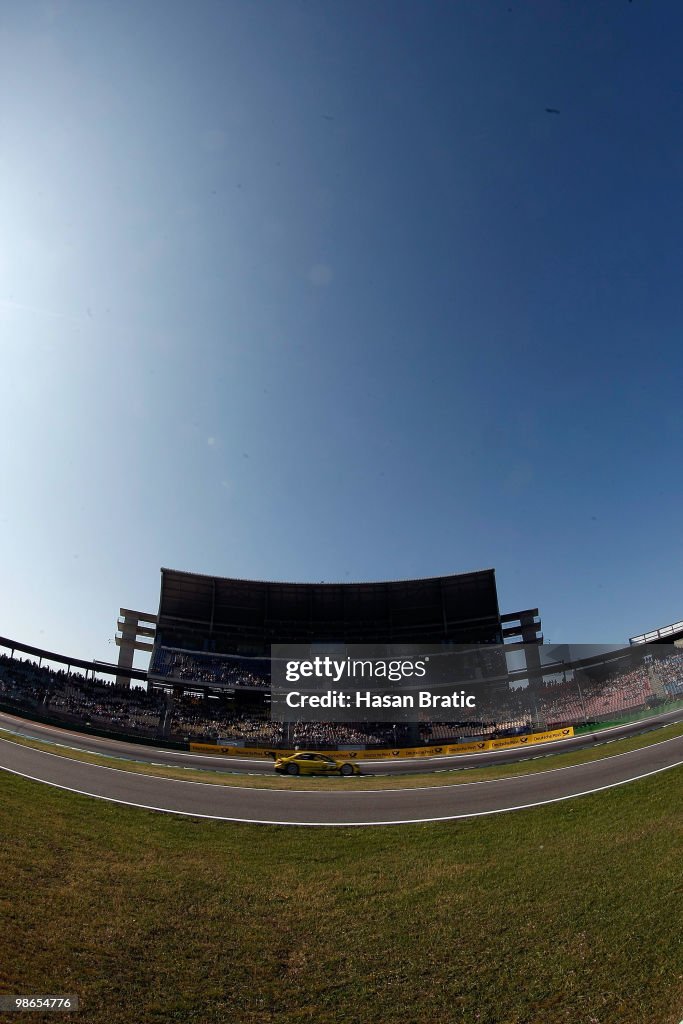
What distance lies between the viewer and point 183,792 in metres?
15.9

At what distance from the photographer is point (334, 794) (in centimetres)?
1692

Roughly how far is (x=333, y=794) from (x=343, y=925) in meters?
12.1

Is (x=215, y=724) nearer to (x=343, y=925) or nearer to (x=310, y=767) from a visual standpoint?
(x=310, y=767)

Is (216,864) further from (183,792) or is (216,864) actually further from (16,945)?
(183,792)

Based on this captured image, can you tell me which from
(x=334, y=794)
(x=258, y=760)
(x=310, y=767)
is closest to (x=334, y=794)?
(x=334, y=794)

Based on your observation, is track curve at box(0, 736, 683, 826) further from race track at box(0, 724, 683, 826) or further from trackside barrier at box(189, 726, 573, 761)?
trackside barrier at box(189, 726, 573, 761)

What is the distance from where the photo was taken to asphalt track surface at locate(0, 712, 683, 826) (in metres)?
13.1

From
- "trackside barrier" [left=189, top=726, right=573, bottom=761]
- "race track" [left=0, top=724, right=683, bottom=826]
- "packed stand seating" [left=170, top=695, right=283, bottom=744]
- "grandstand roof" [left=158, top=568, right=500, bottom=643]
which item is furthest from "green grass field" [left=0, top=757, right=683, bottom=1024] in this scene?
"grandstand roof" [left=158, top=568, right=500, bottom=643]

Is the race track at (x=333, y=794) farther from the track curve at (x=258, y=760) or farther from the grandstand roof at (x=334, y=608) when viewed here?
the grandstand roof at (x=334, y=608)

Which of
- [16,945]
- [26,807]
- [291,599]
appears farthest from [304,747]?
[16,945]

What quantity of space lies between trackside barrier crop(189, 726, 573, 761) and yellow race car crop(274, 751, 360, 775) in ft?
45.0

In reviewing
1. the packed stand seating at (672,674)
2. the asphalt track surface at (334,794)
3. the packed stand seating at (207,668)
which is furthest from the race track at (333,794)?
the packed stand seating at (207,668)

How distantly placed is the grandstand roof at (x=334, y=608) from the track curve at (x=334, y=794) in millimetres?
35051

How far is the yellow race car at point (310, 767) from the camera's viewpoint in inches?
995
